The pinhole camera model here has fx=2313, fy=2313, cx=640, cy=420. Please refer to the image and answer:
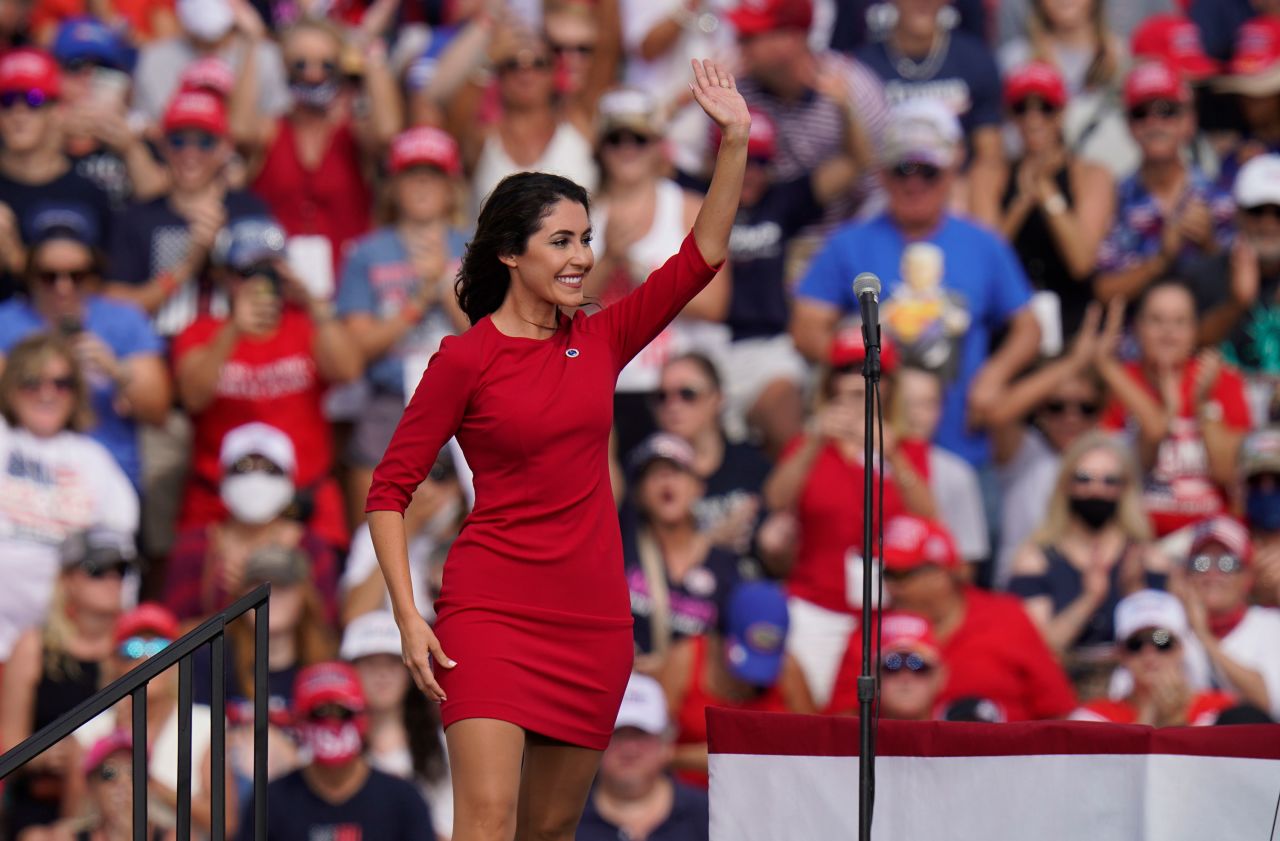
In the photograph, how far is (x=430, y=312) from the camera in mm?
8961

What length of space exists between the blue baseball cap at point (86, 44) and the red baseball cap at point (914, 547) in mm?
4214

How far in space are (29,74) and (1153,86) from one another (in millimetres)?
4662

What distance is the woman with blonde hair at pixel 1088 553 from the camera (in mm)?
8312

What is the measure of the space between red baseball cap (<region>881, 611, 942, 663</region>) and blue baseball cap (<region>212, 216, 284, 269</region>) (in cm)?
285

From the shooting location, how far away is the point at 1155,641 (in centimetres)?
779

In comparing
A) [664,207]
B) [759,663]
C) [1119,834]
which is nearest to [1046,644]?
[759,663]

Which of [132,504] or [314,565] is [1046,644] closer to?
[314,565]

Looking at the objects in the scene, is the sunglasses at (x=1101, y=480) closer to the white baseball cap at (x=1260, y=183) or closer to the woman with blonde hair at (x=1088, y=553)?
the woman with blonde hair at (x=1088, y=553)

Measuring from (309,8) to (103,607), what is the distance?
136 inches

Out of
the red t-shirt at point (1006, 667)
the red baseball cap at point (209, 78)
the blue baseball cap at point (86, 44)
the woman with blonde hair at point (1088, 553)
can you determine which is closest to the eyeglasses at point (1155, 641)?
the red t-shirt at point (1006, 667)

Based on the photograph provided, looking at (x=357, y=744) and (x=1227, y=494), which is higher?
(x=1227, y=494)

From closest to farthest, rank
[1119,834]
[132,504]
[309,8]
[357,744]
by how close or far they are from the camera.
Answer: [1119,834] → [357,744] → [132,504] → [309,8]

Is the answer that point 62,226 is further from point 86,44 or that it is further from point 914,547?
point 914,547

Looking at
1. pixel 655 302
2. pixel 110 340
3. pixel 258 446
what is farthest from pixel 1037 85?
pixel 655 302
